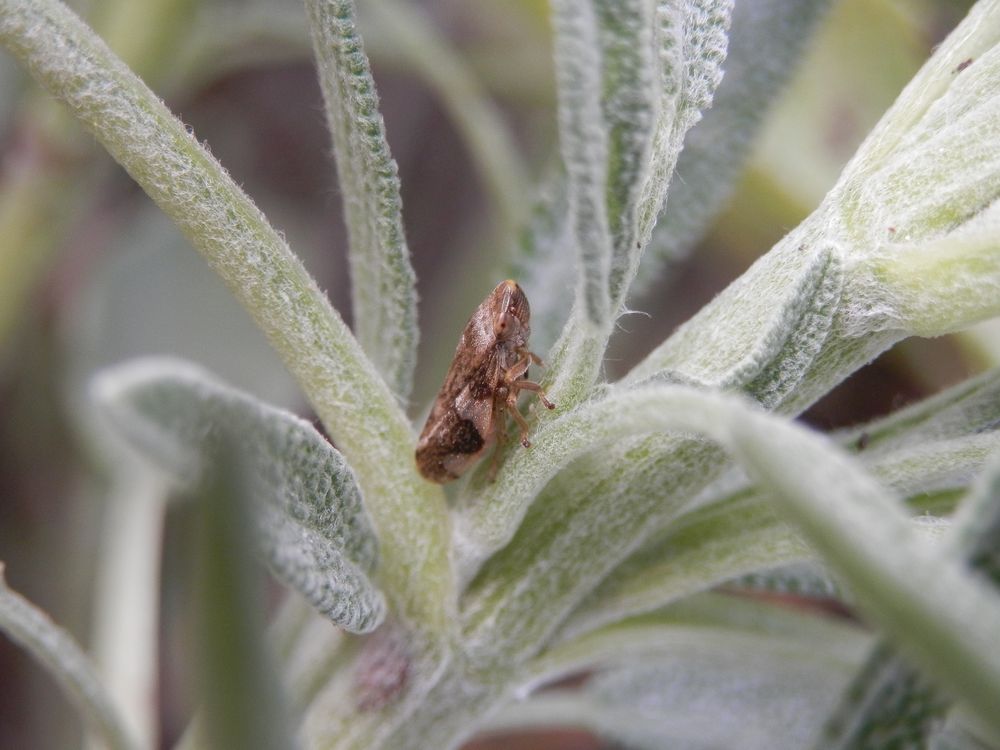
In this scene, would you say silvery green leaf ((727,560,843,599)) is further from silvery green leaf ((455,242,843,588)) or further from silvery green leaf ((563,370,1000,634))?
silvery green leaf ((455,242,843,588))

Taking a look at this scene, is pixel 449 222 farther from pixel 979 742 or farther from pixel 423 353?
pixel 979 742

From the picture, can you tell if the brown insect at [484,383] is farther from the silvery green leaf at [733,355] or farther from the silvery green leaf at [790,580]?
the silvery green leaf at [790,580]

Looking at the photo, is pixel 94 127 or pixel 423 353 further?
pixel 423 353

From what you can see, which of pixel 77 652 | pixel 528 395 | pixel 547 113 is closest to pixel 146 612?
pixel 77 652

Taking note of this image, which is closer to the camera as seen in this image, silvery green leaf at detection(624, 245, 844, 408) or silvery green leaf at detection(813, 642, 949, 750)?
silvery green leaf at detection(813, 642, 949, 750)

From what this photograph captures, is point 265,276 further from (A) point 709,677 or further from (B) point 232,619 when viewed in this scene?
(A) point 709,677

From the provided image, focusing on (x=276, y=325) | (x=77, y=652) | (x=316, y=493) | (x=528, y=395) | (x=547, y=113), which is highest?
(x=547, y=113)

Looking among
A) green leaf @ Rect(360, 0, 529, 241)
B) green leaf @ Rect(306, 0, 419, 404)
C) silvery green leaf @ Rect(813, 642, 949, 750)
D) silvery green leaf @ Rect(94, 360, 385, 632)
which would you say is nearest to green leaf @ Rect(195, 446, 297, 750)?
silvery green leaf @ Rect(94, 360, 385, 632)
